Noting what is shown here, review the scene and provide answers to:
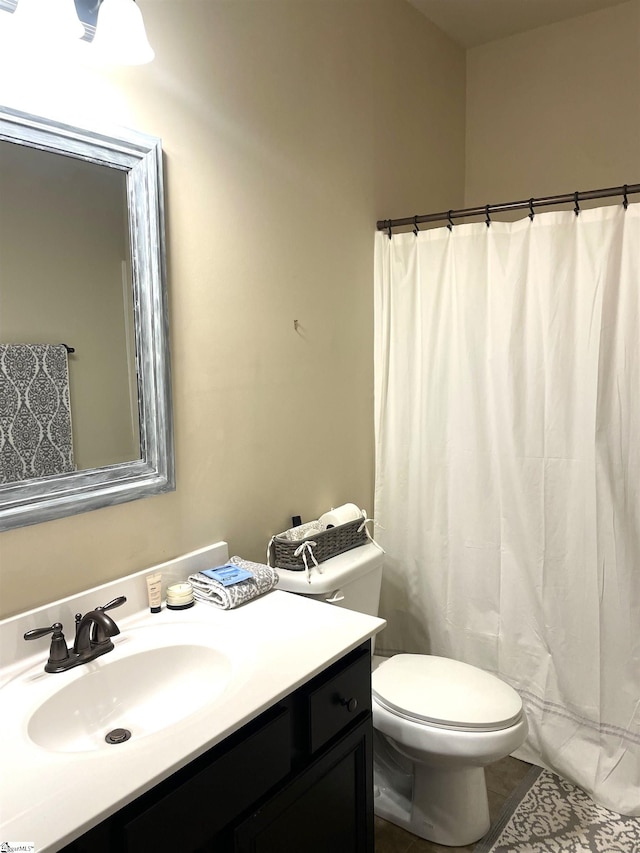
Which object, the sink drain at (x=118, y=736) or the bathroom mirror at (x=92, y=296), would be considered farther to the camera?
the bathroom mirror at (x=92, y=296)

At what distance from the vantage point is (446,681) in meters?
1.97

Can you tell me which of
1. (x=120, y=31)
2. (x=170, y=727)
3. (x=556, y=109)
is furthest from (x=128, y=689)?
(x=556, y=109)

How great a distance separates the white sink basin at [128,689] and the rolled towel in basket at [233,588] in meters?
0.12

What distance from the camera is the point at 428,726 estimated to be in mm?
1799

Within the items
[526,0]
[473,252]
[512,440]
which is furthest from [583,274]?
[526,0]

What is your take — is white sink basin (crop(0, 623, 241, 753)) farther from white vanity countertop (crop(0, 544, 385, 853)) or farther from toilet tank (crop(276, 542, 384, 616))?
toilet tank (crop(276, 542, 384, 616))

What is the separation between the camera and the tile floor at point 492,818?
6.28 feet

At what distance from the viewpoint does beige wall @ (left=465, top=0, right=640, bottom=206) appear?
2.63 m

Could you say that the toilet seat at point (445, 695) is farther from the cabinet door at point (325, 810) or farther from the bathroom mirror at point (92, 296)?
the bathroom mirror at point (92, 296)

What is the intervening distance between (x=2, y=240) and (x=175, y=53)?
704mm

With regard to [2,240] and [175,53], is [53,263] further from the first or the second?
[175,53]

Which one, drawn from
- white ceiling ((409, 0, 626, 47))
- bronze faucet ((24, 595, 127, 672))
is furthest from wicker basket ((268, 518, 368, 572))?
white ceiling ((409, 0, 626, 47))

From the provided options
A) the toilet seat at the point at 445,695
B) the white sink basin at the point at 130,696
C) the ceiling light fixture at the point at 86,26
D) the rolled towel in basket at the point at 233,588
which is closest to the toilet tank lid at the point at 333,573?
the rolled towel in basket at the point at 233,588

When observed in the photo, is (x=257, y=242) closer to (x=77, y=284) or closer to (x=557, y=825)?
(x=77, y=284)
